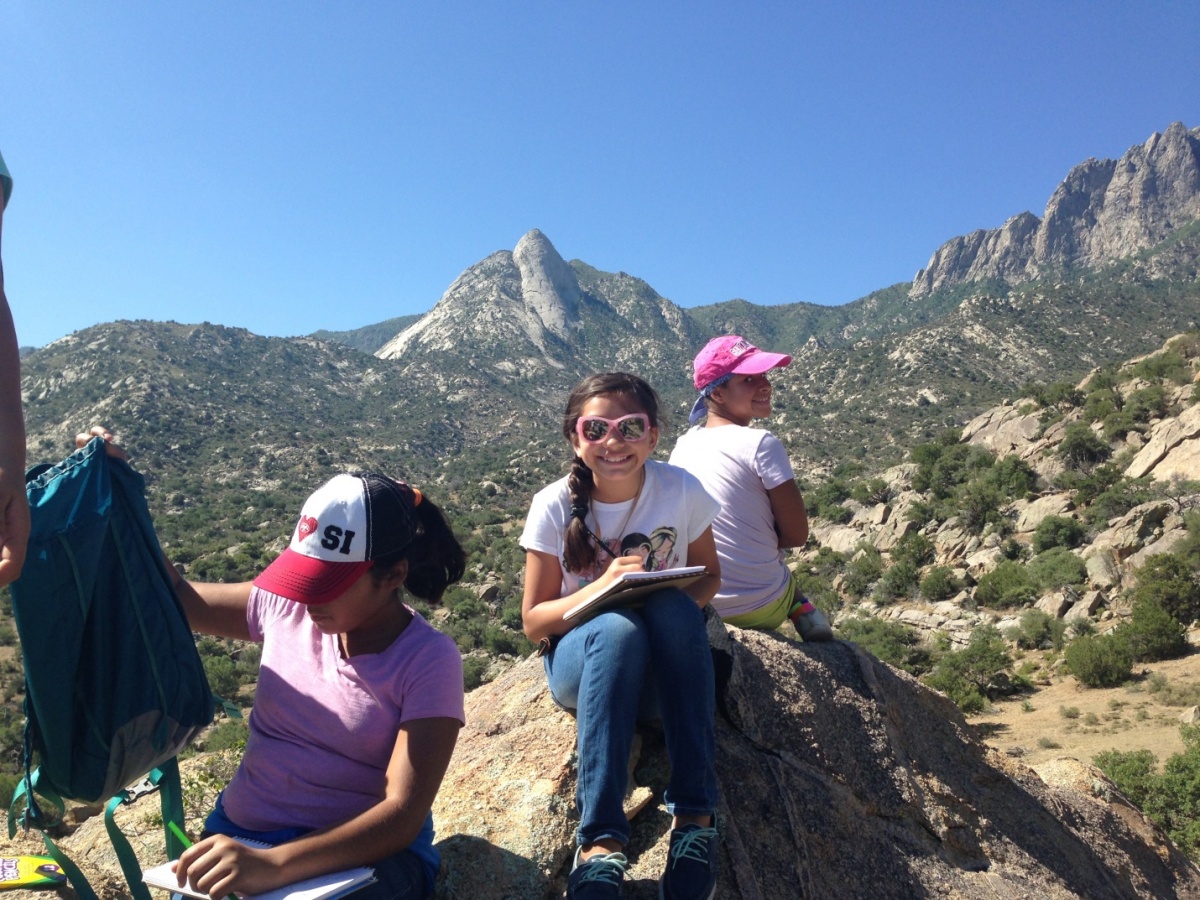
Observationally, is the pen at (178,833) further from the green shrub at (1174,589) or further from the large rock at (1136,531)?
the large rock at (1136,531)

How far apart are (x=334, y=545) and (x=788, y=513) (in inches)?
92.0

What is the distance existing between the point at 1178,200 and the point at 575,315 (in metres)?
95.3

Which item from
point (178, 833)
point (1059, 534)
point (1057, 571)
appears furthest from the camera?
point (1059, 534)

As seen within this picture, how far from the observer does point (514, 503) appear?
4953cm

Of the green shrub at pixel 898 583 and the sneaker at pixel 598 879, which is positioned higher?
the sneaker at pixel 598 879

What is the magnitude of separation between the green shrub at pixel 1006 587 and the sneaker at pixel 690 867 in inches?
661

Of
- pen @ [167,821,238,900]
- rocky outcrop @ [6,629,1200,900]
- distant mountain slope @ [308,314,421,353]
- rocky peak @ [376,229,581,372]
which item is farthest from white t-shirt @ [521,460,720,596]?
distant mountain slope @ [308,314,421,353]

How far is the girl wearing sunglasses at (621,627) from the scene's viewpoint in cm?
232

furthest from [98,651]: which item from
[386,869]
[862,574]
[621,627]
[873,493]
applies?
[873,493]

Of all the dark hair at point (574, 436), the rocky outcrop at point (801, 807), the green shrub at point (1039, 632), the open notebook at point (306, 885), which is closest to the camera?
the open notebook at point (306, 885)

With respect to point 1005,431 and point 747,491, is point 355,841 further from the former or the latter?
point 1005,431

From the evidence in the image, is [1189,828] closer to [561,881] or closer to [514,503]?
[561,881]

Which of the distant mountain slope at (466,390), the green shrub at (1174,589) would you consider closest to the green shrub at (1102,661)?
the green shrub at (1174,589)

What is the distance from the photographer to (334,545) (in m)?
2.06
